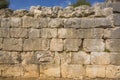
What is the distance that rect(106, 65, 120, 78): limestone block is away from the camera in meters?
10.9

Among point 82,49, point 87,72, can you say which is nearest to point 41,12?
point 82,49

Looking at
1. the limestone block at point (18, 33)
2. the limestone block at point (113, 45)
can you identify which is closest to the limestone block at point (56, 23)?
the limestone block at point (18, 33)

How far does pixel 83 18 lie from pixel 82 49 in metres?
1.17

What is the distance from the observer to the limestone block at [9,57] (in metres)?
11.9

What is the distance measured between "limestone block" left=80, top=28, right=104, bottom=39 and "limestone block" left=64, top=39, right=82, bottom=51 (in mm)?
336

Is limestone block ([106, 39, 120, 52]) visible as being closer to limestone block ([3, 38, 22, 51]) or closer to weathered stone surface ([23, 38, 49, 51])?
weathered stone surface ([23, 38, 49, 51])

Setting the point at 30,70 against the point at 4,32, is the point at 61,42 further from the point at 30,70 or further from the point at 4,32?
the point at 4,32

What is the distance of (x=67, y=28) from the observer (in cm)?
1148

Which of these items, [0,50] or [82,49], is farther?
[0,50]

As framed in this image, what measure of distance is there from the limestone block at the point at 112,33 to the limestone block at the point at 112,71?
3.58ft

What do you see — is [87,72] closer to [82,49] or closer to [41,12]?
[82,49]

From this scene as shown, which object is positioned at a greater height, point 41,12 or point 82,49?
point 41,12

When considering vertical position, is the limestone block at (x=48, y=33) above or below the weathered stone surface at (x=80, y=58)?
above

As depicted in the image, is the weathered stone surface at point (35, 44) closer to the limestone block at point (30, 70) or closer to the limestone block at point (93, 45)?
the limestone block at point (30, 70)
